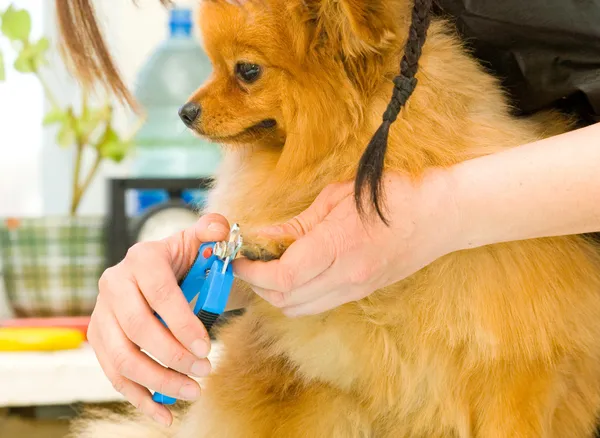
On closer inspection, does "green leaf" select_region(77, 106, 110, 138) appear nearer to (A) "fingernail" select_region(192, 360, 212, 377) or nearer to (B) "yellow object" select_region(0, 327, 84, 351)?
(B) "yellow object" select_region(0, 327, 84, 351)

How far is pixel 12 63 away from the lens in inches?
64.9

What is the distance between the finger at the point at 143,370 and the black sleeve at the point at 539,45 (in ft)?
1.81

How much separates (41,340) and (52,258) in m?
0.19

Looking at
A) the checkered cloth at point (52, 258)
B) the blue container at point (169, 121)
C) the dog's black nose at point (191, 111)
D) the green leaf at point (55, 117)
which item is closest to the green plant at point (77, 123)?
the green leaf at point (55, 117)

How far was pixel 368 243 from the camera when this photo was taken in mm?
749

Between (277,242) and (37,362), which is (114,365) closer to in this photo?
(277,242)

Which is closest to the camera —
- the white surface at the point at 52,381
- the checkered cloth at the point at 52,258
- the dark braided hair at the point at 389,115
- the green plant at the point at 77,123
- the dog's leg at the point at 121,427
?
the dark braided hair at the point at 389,115

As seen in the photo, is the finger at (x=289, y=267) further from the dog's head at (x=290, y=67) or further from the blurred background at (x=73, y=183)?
the blurred background at (x=73, y=183)

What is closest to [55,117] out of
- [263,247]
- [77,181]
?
[77,181]

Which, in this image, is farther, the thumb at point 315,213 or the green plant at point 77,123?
the green plant at point 77,123

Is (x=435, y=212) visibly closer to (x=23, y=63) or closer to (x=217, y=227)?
(x=217, y=227)

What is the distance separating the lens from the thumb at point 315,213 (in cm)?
77

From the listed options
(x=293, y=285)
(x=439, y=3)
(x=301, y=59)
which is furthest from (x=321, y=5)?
(x=293, y=285)

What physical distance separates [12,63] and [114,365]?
1.17m
